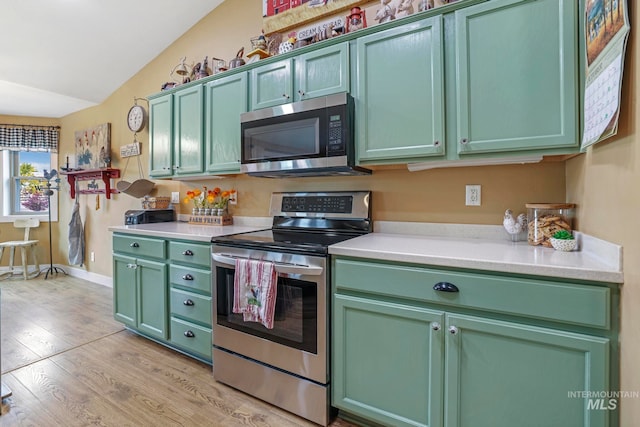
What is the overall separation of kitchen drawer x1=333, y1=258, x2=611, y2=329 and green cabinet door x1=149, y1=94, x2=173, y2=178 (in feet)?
6.59

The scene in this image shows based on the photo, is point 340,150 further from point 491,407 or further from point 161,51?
point 161,51

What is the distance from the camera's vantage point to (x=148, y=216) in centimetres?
284

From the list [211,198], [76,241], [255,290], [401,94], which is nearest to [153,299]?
[211,198]

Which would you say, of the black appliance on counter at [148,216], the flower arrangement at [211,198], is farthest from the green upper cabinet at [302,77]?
the black appliance on counter at [148,216]

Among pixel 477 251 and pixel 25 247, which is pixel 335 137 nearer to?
pixel 477 251

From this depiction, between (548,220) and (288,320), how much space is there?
134 cm

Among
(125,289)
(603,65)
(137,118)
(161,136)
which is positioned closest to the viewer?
(603,65)

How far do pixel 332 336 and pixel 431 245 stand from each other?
2.14ft

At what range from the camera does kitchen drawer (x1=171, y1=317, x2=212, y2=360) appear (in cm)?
199

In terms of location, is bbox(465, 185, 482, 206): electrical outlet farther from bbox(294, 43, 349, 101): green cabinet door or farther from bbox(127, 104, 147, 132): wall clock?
bbox(127, 104, 147, 132): wall clock

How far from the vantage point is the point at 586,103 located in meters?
1.21

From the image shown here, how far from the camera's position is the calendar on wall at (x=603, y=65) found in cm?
93

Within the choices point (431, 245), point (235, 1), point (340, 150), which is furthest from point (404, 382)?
point (235, 1)

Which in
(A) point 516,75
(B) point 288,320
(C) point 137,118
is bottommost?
(B) point 288,320
